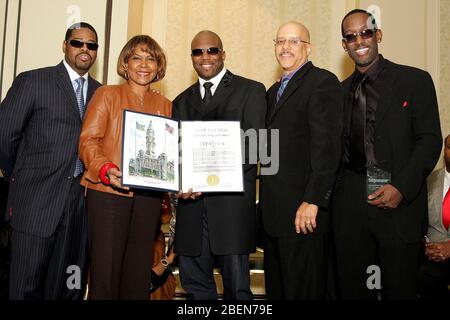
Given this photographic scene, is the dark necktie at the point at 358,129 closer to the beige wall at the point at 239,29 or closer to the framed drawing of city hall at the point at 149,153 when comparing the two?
the framed drawing of city hall at the point at 149,153

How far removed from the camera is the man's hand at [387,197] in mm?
2939

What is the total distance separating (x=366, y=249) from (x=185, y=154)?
3.87ft

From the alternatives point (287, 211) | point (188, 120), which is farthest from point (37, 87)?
point (287, 211)

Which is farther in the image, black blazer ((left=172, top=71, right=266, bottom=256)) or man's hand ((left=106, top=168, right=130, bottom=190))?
black blazer ((left=172, top=71, right=266, bottom=256))

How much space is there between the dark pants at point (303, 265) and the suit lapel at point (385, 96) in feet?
2.45

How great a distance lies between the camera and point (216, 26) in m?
5.47

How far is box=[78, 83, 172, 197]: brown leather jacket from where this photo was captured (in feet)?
9.91

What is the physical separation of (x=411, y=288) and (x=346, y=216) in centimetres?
53

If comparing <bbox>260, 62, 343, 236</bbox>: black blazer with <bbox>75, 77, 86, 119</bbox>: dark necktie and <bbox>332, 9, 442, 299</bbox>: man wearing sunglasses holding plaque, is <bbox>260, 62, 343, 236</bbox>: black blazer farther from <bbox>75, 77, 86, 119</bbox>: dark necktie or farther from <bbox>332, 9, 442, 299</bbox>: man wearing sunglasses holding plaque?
<bbox>75, 77, 86, 119</bbox>: dark necktie

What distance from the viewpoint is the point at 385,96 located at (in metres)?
3.11

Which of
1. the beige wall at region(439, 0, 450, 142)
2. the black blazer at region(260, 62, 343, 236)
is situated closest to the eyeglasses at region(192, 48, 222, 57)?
the black blazer at region(260, 62, 343, 236)

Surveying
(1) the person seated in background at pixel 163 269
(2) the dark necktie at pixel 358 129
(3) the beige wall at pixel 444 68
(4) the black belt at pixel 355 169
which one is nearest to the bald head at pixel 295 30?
(2) the dark necktie at pixel 358 129

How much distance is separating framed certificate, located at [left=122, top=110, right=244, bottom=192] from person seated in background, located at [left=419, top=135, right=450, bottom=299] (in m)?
1.90

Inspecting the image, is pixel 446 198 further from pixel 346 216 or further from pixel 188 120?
pixel 188 120
